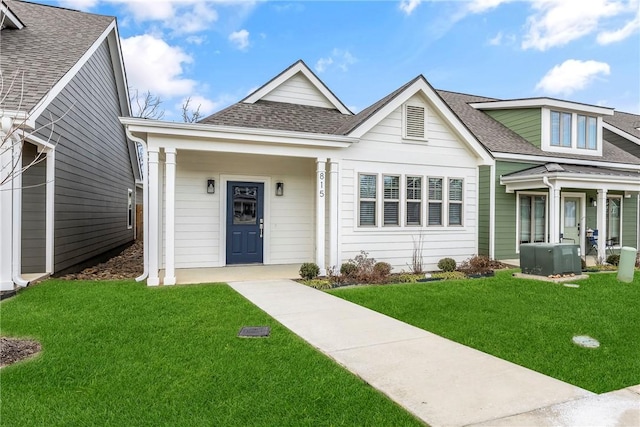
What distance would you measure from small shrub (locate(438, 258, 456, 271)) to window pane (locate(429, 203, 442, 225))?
1089 millimetres

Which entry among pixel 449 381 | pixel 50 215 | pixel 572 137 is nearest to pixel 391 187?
pixel 449 381

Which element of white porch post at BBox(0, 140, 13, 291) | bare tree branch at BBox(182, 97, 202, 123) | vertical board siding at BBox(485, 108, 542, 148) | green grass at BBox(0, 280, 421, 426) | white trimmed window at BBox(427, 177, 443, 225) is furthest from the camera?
→ bare tree branch at BBox(182, 97, 202, 123)

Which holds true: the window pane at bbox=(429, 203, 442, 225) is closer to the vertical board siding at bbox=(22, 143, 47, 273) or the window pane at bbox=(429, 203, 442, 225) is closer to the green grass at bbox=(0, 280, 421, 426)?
the green grass at bbox=(0, 280, 421, 426)

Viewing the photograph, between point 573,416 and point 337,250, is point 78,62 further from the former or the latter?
point 573,416

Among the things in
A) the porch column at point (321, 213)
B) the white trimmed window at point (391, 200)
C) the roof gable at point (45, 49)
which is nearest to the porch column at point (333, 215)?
the porch column at point (321, 213)

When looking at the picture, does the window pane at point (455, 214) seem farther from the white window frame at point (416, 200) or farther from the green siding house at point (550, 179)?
the green siding house at point (550, 179)

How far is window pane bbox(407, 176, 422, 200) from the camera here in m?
9.77

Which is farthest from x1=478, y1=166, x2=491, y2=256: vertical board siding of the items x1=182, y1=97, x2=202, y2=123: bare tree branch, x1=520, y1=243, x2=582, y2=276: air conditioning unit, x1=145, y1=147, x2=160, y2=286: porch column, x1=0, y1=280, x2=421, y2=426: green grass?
x1=182, y1=97, x2=202, y2=123: bare tree branch

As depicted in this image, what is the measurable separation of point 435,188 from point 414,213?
0.94m

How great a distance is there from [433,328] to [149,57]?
26.3m

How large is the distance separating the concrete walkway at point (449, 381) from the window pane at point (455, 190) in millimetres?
5992

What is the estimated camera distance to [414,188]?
9836 mm

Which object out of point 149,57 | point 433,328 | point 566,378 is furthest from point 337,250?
point 149,57

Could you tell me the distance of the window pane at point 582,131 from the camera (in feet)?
41.9
